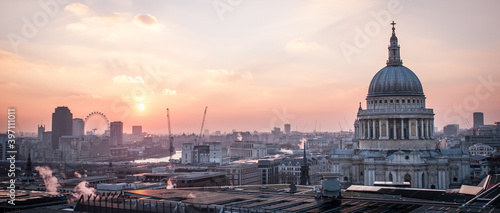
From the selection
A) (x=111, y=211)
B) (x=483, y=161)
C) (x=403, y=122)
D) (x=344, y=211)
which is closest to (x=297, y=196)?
(x=344, y=211)

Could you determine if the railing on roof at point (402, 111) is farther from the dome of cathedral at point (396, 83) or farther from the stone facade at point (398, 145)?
the dome of cathedral at point (396, 83)

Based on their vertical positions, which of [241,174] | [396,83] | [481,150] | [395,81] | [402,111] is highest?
[395,81]

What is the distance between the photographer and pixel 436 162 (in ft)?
260

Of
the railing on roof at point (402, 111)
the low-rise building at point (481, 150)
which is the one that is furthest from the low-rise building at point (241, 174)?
the low-rise building at point (481, 150)

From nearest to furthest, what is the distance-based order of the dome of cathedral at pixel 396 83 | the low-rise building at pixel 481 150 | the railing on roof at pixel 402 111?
the railing on roof at pixel 402 111 → the dome of cathedral at pixel 396 83 → the low-rise building at pixel 481 150

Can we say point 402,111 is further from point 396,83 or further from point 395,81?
point 395,81

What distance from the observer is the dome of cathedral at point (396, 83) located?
280 feet

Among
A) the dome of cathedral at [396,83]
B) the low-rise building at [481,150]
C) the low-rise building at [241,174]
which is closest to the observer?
the dome of cathedral at [396,83]

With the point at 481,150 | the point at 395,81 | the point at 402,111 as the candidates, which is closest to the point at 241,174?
the point at 395,81

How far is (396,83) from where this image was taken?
3371 inches

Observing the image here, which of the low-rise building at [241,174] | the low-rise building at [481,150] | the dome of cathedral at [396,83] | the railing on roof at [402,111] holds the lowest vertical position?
the low-rise building at [241,174]

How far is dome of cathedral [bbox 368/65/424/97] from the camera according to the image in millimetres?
85250

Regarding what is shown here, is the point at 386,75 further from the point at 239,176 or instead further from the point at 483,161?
the point at 483,161

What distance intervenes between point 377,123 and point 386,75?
27.5ft
